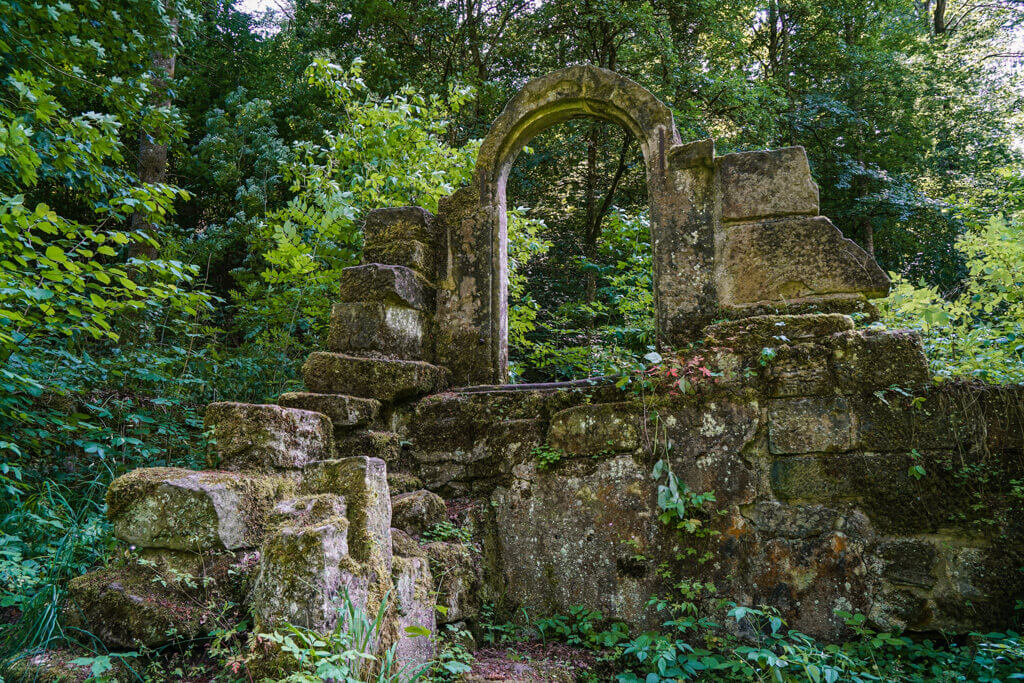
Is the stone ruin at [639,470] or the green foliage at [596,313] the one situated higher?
the green foliage at [596,313]

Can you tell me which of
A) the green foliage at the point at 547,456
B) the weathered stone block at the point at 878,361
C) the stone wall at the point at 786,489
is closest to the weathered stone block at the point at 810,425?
the stone wall at the point at 786,489

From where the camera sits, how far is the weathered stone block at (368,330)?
3.55 metres

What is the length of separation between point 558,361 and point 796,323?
3.69 metres

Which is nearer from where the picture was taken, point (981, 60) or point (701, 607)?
point (701, 607)

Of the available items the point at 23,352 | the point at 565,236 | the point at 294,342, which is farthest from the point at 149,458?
the point at 565,236

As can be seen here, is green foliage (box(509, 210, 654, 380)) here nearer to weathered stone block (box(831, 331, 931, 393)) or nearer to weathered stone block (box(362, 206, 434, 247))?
weathered stone block (box(362, 206, 434, 247))

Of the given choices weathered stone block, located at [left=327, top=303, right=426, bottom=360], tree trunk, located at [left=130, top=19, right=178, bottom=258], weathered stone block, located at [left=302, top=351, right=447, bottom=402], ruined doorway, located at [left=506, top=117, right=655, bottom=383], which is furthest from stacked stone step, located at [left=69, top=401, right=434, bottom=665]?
tree trunk, located at [left=130, top=19, right=178, bottom=258]

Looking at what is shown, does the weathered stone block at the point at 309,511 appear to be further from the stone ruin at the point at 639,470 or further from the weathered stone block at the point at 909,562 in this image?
the weathered stone block at the point at 909,562

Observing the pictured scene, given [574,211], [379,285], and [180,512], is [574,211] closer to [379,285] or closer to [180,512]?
[379,285]

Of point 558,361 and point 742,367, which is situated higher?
point 558,361

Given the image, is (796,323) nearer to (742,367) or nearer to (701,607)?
A: (742,367)

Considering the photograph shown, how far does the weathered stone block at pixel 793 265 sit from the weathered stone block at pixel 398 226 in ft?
6.23

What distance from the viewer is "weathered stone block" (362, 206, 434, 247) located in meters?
3.95

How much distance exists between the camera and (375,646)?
1862mm
